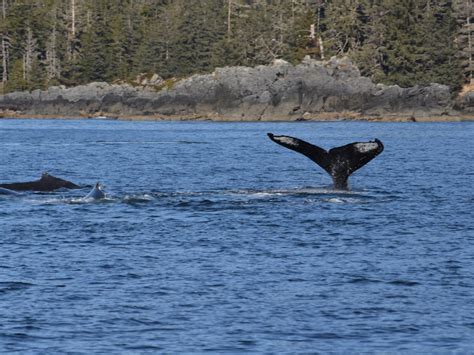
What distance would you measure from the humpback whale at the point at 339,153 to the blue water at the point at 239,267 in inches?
42.5

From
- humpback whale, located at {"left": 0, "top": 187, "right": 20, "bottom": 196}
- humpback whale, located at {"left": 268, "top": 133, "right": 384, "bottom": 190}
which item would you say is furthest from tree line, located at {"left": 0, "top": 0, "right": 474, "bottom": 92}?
humpback whale, located at {"left": 268, "top": 133, "right": 384, "bottom": 190}

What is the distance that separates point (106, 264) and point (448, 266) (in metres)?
6.35

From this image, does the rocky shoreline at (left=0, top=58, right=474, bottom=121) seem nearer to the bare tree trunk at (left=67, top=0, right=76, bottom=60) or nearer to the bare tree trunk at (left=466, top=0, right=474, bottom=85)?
the bare tree trunk at (left=466, top=0, right=474, bottom=85)

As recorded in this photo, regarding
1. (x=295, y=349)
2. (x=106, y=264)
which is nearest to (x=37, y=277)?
(x=106, y=264)

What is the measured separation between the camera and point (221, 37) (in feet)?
516

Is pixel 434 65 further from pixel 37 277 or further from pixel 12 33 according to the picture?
pixel 37 277

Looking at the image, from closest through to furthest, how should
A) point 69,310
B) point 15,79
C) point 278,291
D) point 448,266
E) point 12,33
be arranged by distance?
1. point 69,310
2. point 278,291
3. point 448,266
4. point 15,79
5. point 12,33

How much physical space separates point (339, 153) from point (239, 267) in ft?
26.6

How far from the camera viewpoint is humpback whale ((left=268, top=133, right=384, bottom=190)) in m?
27.0

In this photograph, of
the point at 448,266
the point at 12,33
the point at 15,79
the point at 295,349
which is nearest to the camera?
the point at 295,349

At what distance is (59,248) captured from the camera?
23.5 metres

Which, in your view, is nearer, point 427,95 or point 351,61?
point 427,95

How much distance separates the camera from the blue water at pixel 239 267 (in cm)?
1612

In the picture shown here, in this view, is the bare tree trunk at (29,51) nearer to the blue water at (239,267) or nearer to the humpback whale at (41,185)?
the blue water at (239,267)
